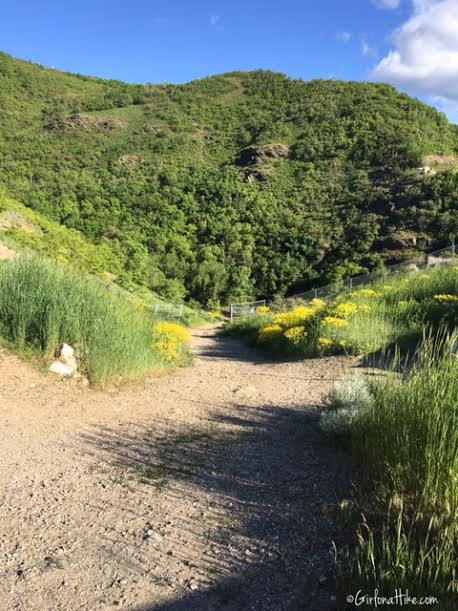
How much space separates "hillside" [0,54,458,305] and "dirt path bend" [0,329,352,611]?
23908mm

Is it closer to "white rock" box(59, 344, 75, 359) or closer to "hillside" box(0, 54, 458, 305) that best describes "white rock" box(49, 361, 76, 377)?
"white rock" box(59, 344, 75, 359)

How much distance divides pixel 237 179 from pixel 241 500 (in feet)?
141

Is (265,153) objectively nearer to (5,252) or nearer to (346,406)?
(5,252)

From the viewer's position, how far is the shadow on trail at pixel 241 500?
2.30 meters

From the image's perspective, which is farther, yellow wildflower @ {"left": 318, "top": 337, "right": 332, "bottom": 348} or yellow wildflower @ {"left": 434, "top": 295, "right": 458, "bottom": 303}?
yellow wildflower @ {"left": 434, "top": 295, "right": 458, "bottom": 303}

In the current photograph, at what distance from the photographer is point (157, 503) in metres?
3.14

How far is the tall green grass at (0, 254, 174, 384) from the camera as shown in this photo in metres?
6.04

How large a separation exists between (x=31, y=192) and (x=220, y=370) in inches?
1367

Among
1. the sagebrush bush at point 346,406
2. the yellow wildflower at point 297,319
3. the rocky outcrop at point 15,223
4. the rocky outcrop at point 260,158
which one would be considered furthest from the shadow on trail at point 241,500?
the rocky outcrop at point 260,158

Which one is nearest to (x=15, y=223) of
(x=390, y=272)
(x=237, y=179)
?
(x=390, y=272)

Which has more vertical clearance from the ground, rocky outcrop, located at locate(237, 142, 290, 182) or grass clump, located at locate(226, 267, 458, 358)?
rocky outcrop, located at locate(237, 142, 290, 182)

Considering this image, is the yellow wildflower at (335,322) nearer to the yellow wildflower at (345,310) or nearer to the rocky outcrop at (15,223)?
the yellow wildflower at (345,310)

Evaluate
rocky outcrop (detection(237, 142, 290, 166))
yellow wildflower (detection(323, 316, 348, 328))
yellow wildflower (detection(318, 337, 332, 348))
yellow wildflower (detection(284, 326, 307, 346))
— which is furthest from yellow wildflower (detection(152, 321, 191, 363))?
rocky outcrop (detection(237, 142, 290, 166))

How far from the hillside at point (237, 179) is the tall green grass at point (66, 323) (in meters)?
21.8
